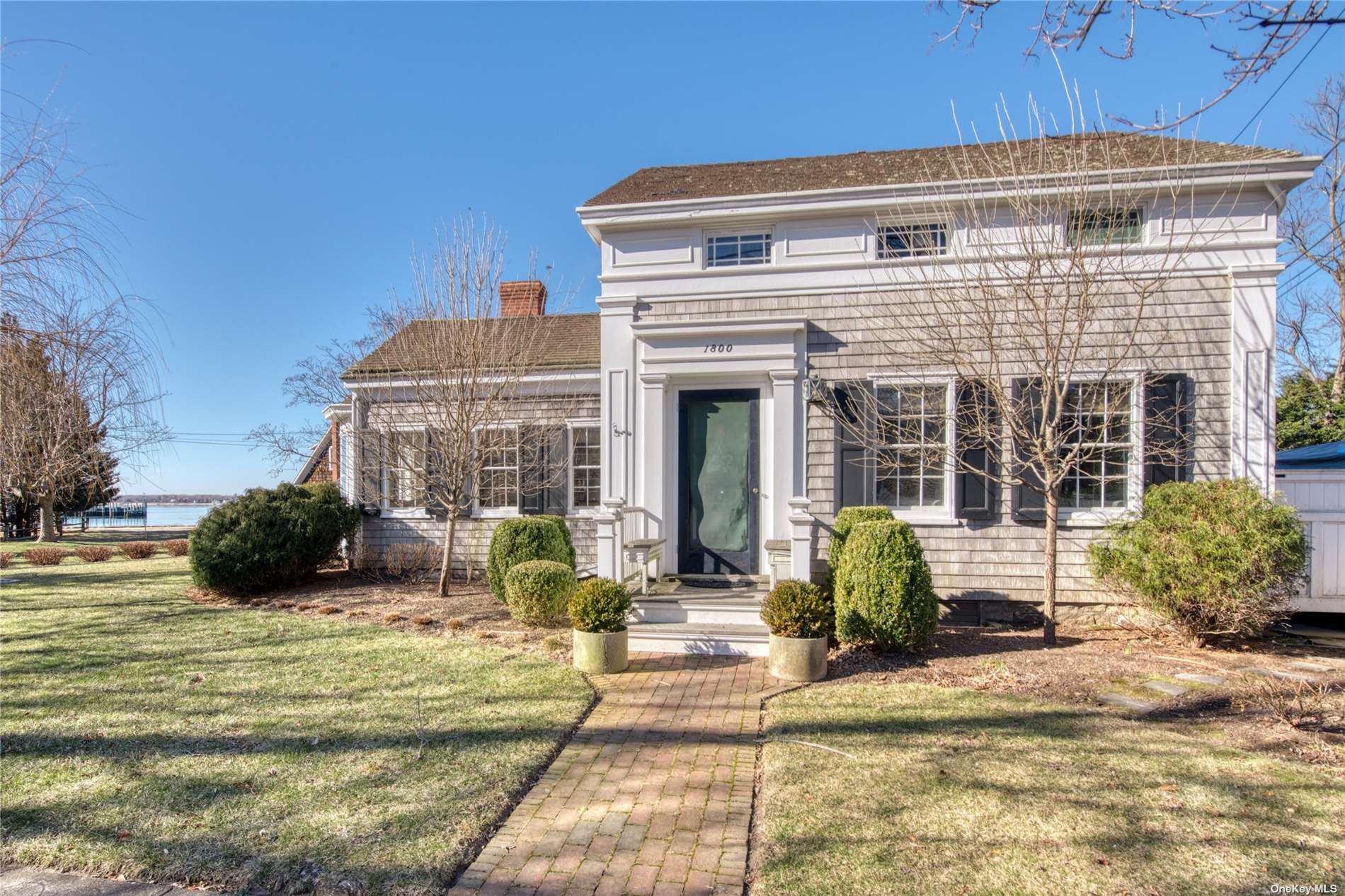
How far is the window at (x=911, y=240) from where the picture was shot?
8555mm

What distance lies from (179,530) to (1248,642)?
1395 inches

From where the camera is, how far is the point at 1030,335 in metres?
7.81

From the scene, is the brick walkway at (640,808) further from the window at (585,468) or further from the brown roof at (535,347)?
the brown roof at (535,347)

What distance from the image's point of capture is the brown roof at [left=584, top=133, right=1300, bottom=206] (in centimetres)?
804

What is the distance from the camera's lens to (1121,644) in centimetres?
732

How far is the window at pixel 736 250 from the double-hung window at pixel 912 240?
5.07 ft

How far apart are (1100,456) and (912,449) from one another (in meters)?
2.17

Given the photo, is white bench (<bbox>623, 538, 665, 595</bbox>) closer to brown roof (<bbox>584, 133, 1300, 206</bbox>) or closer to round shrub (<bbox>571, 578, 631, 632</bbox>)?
round shrub (<bbox>571, 578, 631, 632</bbox>)

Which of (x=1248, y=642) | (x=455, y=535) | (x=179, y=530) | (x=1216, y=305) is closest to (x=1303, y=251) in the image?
(x=1216, y=305)

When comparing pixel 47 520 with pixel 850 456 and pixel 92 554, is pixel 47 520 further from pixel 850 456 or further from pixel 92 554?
pixel 850 456

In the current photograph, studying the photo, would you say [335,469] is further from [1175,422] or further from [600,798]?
[1175,422]

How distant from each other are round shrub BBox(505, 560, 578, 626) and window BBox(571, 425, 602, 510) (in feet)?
10.1

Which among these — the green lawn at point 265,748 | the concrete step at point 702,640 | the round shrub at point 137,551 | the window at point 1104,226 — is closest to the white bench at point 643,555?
the concrete step at point 702,640

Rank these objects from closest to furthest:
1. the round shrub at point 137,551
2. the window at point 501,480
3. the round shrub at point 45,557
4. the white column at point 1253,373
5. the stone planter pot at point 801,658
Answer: the stone planter pot at point 801,658
the white column at point 1253,373
the window at point 501,480
the round shrub at point 45,557
the round shrub at point 137,551
